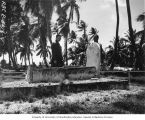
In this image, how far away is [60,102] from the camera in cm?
658

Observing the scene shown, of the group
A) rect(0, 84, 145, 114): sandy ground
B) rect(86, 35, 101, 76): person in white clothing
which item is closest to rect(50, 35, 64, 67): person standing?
rect(86, 35, 101, 76): person in white clothing

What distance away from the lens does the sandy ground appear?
5.99 meters

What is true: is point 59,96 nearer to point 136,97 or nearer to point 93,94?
point 93,94

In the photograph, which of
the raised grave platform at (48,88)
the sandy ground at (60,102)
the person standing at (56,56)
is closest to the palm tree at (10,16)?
the person standing at (56,56)

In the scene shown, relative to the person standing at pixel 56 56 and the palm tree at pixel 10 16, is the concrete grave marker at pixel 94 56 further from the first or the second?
the palm tree at pixel 10 16

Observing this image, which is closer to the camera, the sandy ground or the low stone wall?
the sandy ground

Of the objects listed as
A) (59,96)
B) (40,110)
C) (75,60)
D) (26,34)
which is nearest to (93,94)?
(59,96)

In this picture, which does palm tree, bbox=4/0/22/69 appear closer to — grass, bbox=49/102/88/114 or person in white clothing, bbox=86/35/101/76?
person in white clothing, bbox=86/35/101/76

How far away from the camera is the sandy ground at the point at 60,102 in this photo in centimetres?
599

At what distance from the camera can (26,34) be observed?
3222 centimetres

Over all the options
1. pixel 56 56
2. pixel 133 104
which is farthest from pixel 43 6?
pixel 133 104

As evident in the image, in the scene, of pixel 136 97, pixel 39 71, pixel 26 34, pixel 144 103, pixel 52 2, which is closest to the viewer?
pixel 144 103

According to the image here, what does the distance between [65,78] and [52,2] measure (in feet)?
48.1

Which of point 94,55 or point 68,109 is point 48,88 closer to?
point 68,109
